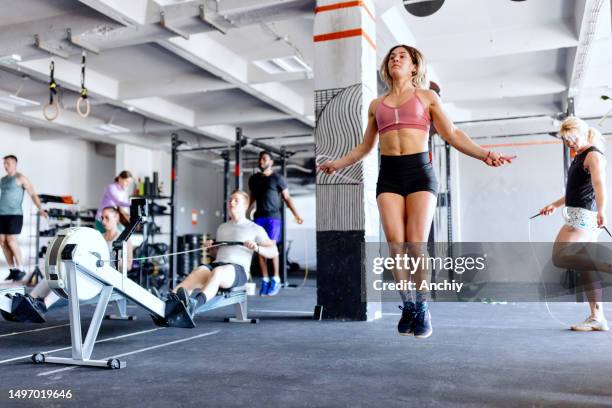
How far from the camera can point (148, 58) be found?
6.99 metres

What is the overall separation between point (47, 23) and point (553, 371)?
541cm

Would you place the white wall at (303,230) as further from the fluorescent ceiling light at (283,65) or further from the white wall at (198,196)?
the fluorescent ceiling light at (283,65)

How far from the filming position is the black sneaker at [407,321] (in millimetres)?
2410

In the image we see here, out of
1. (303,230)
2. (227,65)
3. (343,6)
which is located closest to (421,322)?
(343,6)

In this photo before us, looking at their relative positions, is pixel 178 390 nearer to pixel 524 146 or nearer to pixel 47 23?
pixel 47 23

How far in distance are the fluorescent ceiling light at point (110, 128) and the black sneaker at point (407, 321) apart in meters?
8.35

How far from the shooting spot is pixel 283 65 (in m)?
6.95

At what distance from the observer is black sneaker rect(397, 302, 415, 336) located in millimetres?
2410

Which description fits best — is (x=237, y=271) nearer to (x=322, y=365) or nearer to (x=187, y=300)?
(x=187, y=300)

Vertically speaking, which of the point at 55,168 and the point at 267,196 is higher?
the point at 55,168

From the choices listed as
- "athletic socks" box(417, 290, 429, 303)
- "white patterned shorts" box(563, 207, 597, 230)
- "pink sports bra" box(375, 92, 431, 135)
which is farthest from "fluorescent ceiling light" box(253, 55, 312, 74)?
"athletic socks" box(417, 290, 429, 303)

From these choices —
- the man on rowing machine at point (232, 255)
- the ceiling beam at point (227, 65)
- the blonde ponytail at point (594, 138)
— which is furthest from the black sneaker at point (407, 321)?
the ceiling beam at point (227, 65)

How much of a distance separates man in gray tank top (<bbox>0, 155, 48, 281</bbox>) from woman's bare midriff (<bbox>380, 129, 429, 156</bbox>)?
5.38 m

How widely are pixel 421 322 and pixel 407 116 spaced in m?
0.93
